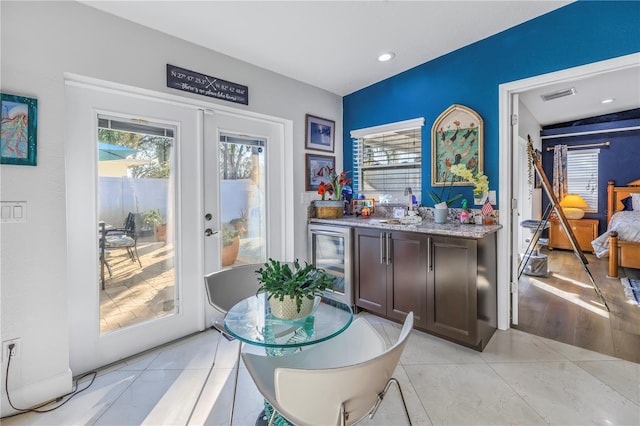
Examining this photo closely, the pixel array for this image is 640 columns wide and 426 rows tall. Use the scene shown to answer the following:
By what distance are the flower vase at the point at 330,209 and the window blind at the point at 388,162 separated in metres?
0.56

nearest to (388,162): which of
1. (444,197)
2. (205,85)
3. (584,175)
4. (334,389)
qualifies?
(444,197)

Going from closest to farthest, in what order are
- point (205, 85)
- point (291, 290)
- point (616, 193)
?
point (291, 290) < point (205, 85) < point (616, 193)

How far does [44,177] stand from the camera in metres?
1.77

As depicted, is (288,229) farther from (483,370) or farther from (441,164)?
(483,370)

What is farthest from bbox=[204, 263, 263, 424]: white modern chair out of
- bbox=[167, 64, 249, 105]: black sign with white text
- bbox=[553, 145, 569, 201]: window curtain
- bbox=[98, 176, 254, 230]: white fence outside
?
bbox=[553, 145, 569, 201]: window curtain

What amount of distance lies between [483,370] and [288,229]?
211cm

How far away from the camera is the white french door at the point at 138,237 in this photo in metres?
2.01

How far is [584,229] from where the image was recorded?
18.3ft

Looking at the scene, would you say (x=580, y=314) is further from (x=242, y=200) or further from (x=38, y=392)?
(x=38, y=392)

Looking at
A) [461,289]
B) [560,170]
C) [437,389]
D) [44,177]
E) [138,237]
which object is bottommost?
[437,389]

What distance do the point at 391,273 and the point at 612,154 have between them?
561 centimetres

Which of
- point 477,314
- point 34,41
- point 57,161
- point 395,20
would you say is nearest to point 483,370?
point 477,314

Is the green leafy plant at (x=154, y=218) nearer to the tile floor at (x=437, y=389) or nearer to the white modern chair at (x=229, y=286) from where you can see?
the white modern chair at (x=229, y=286)

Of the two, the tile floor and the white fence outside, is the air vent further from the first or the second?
the white fence outside
